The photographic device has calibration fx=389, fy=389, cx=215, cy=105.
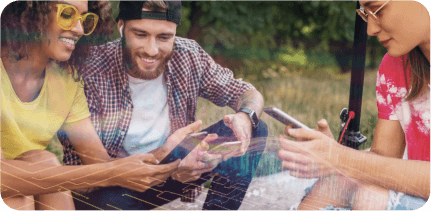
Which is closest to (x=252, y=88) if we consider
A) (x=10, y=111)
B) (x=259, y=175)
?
(x=259, y=175)

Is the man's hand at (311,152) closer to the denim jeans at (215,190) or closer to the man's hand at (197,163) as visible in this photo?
the denim jeans at (215,190)

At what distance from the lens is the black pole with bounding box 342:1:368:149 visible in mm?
1864

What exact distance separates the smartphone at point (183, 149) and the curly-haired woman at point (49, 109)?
0.09 ft

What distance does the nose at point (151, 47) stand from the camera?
1690 millimetres

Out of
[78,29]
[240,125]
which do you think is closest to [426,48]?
[240,125]

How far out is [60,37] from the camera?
1656 millimetres

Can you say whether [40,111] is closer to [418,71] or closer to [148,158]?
[148,158]

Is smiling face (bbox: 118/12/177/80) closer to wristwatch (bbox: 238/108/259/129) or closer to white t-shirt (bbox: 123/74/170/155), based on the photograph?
white t-shirt (bbox: 123/74/170/155)

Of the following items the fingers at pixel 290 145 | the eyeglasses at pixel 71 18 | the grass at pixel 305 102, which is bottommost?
the fingers at pixel 290 145

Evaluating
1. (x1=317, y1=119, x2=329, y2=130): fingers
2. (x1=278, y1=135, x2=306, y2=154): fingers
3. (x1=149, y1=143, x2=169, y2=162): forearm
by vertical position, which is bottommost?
(x1=149, y1=143, x2=169, y2=162): forearm

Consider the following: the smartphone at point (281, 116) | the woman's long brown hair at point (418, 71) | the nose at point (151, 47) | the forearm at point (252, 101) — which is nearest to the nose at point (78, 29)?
the nose at point (151, 47)

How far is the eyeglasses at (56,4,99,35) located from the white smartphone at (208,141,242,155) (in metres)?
0.78

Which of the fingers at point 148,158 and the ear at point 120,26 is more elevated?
the ear at point 120,26

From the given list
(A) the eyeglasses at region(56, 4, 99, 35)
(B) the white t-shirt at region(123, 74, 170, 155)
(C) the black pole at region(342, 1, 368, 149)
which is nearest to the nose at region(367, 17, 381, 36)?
(C) the black pole at region(342, 1, 368, 149)
